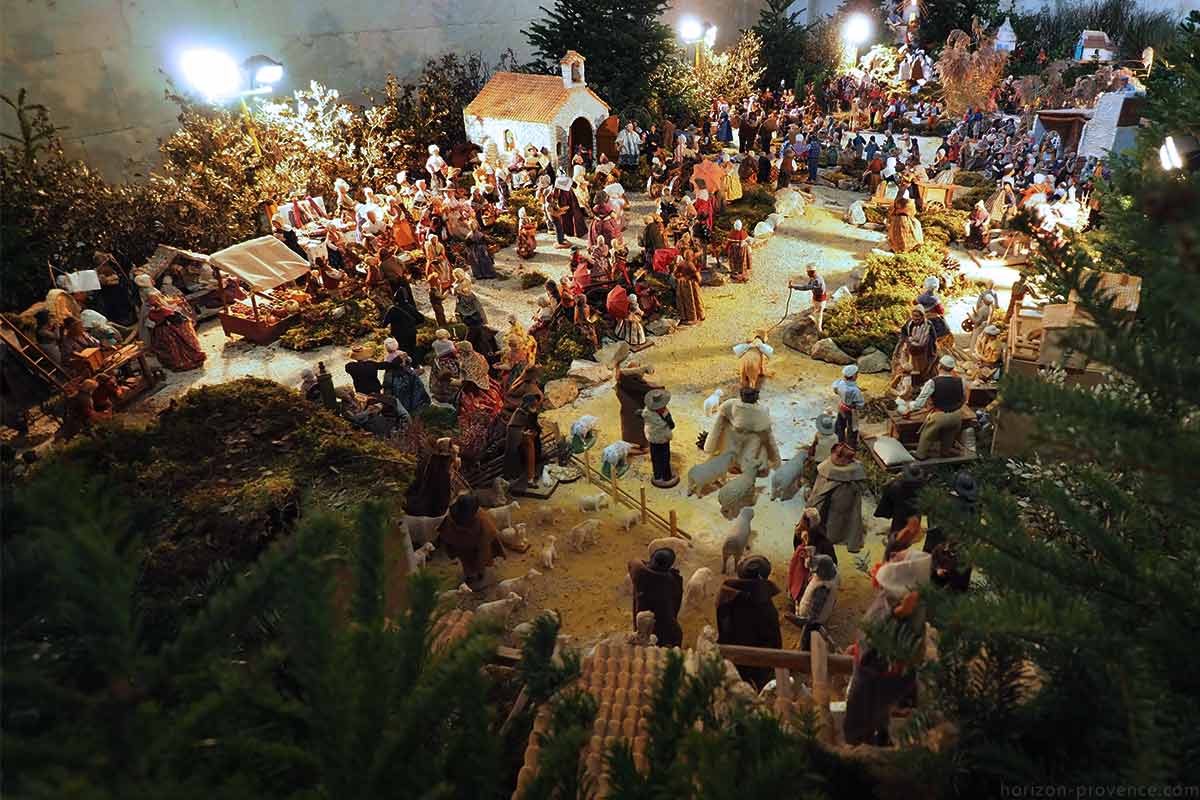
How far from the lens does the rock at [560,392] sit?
11266 millimetres

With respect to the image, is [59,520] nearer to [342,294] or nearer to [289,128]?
[342,294]

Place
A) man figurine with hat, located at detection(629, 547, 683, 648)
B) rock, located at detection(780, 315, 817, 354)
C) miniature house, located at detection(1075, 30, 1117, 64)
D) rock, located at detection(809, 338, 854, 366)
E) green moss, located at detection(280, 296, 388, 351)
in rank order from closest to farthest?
1. man figurine with hat, located at detection(629, 547, 683, 648)
2. rock, located at detection(809, 338, 854, 366)
3. rock, located at detection(780, 315, 817, 354)
4. green moss, located at detection(280, 296, 388, 351)
5. miniature house, located at detection(1075, 30, 1117, 64)

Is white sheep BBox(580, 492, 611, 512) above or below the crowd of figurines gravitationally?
below

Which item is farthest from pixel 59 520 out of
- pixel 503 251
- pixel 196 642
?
pixel 503 251

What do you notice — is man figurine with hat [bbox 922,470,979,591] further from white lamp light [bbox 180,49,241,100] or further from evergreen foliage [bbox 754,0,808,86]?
evergreen foliage [bbox 754,0,808,86]

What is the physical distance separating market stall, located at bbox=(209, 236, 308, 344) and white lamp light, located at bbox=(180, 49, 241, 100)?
15.7 ft

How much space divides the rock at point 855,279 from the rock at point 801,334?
6.76ft

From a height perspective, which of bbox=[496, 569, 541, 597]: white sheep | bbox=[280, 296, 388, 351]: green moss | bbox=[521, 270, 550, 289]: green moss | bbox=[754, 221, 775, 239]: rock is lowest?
bbox=[496, 569, 541, 597]: white sheep

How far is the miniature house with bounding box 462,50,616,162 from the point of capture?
1981cm

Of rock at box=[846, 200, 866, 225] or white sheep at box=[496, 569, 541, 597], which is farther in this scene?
rock at box=[846, 200, 866, 225]

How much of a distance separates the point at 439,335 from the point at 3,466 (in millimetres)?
8155

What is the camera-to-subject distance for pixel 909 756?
218cm

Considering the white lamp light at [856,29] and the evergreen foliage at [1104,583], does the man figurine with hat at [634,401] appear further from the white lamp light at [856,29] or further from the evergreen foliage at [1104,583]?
the white lamp light at [856,29]

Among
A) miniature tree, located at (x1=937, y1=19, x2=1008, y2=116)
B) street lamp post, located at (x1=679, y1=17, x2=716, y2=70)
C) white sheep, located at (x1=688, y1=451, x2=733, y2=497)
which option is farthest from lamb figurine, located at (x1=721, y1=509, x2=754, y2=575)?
miniature tree, located at (x1=937, y1=19, x2=1008, y2=116)
